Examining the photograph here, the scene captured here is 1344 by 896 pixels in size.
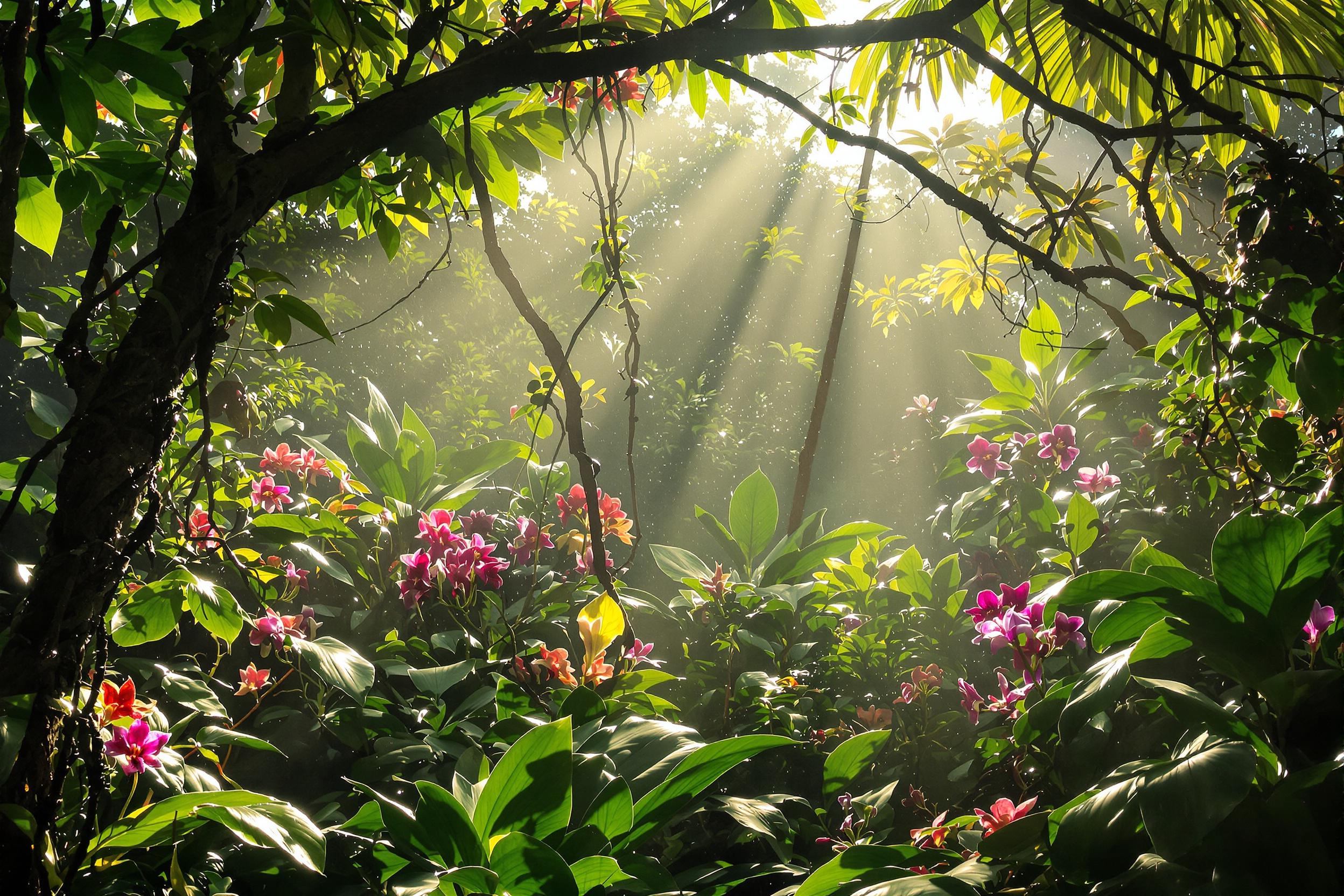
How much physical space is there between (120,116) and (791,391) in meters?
6.29

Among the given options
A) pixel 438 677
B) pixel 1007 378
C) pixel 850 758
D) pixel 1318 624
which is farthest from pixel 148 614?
pixel 1007 378

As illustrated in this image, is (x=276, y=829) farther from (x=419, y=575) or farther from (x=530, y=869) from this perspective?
(x=419, y=575)

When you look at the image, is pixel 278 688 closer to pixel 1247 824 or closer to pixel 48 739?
pixel 48 739

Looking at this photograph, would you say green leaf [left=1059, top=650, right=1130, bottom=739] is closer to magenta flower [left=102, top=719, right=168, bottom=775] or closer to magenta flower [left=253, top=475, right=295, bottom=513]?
magenta flower [left=102, top=719, right=168, bottom=775]

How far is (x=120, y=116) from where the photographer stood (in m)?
0.74

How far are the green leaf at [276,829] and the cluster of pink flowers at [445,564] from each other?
665mm

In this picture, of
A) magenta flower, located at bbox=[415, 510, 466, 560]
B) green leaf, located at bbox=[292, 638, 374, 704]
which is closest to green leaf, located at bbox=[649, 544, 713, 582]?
magenta flower, located at bbox=[415, 510, 466, 560]

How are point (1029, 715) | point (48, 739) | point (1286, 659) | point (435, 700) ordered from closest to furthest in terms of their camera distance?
point (48, 739) → point (1286, 659) → point (1029, 715) → point (435, 700)

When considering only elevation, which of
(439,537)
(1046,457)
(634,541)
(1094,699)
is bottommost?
(1094,699)

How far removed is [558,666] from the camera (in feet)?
3.78

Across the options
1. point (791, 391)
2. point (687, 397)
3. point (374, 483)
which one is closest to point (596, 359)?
point (687, 397)

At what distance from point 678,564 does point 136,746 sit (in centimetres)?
113

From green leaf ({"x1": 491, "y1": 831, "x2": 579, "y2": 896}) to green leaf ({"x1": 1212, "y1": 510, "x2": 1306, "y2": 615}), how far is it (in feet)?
2.29

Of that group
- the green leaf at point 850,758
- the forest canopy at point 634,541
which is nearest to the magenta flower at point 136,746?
the forest canopy at point 634,541
